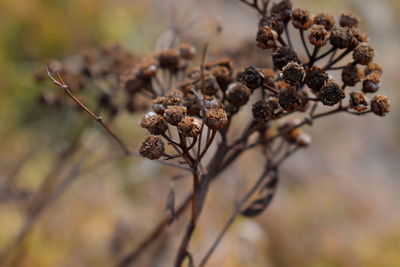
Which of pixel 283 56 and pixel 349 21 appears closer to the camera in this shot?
pixel 283 56

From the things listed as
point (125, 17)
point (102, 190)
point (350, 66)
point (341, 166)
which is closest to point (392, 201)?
point (341, 166)

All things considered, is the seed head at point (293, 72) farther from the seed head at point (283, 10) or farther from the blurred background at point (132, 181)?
the blurred background at point (132, 181)

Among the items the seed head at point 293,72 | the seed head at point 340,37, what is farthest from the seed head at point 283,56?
the seed head at point 340,37

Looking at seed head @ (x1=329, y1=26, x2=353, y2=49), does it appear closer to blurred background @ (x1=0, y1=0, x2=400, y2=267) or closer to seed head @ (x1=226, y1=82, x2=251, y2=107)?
seed head @ (x1=226, y1=82, x2=251, y2=107)

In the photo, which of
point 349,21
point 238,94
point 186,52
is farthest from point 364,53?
point 186,52

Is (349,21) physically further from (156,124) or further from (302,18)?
(156,124)

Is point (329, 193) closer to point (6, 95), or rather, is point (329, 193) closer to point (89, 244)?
point (89, 244)
